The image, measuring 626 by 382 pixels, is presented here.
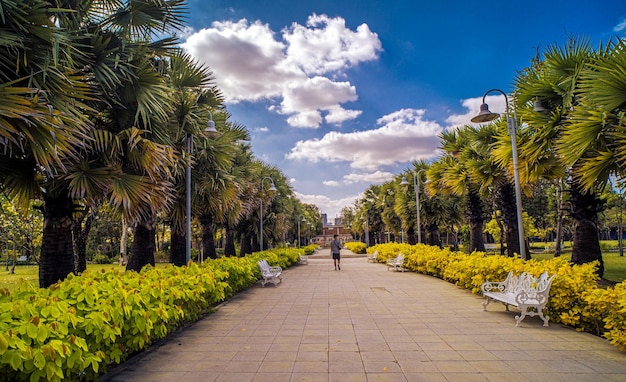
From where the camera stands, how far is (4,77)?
4895 mm

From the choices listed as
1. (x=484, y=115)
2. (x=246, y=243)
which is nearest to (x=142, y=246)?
(x=484, y=115)

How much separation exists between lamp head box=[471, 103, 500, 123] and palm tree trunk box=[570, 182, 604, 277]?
7.96 ft

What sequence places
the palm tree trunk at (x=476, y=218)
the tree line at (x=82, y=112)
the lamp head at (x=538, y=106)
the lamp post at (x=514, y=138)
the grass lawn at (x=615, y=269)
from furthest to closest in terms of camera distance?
the palm tree trunk at (x=476, y=218) < the grass lawn at (x=615, y=269) < the lamp post at (x=514, y=138) < the lamp head at (x=538, y=106) < the tree line at (x=82, y=112)

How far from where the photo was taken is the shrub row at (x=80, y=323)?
→ 2.93 m

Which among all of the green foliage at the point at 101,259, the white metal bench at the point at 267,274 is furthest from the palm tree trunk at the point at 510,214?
the green foliage at the point at 101,259

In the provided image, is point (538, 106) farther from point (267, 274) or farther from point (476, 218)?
point (476, 218)

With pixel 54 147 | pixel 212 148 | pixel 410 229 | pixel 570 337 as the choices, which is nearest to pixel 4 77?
pixel 54 147

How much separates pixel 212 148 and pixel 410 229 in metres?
18.9

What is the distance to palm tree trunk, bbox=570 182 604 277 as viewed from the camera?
8.62 metres

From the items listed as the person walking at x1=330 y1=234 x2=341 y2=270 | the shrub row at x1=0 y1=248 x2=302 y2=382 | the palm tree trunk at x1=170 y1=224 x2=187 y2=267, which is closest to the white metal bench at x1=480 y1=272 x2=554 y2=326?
the shrub row at x1=0 y1=248 x2=302 y2=382

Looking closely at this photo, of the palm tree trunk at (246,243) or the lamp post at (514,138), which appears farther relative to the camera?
the palm tree trunk at (246,243)

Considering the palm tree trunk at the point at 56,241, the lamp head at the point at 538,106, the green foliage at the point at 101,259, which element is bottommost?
the green foliage at the point at 101,259

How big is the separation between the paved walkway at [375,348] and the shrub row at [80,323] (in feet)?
1.67

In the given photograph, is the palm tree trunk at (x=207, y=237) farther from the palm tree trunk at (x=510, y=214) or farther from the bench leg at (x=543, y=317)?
Result: the bench leg at (x=543, y=317)
